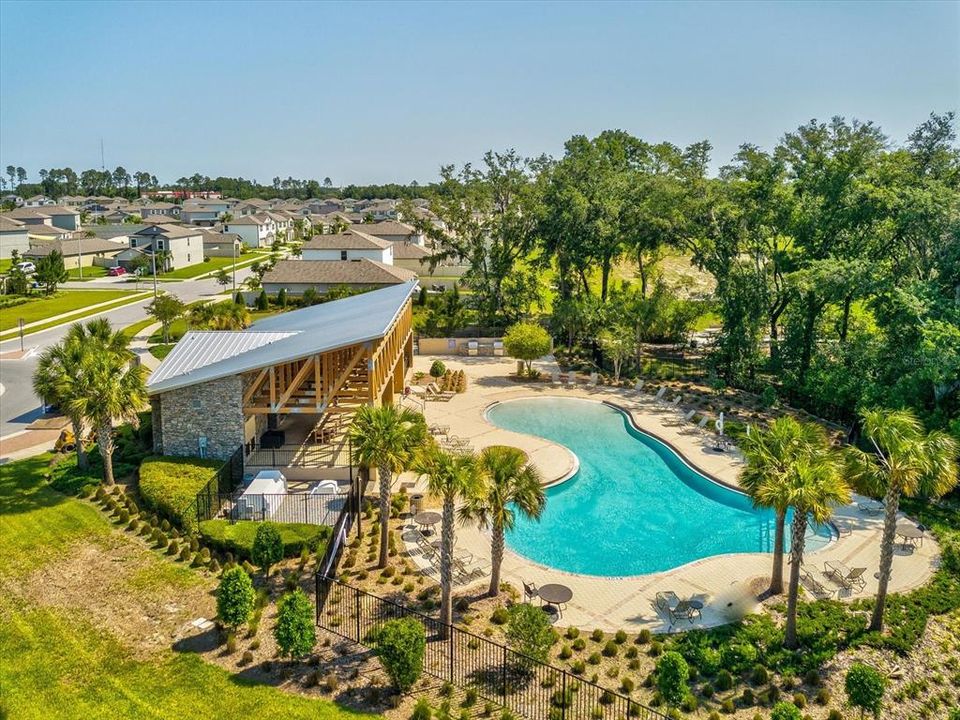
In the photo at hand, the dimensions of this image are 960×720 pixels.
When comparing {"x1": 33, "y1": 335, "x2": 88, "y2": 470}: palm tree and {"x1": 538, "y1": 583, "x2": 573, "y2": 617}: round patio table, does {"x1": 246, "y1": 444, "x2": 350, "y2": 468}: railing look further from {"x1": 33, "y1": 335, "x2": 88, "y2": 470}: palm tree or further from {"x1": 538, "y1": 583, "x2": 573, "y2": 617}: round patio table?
{"x1": 538, "y1": 583, "x2": 573, "y2": 617}: round patio table

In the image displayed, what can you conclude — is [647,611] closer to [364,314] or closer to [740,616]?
[740,616]

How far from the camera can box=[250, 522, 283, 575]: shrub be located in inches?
669

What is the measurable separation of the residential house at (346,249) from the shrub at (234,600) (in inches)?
2319

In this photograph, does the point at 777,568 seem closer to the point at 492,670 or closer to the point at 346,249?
the point at 492,670

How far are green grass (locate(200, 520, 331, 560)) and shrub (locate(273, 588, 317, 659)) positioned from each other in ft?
12.9

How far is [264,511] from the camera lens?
19.6 meters

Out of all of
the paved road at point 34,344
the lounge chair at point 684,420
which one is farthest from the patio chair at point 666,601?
the paved road at point 34,344

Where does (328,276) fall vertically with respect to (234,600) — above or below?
above

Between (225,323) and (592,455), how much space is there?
23088 mm

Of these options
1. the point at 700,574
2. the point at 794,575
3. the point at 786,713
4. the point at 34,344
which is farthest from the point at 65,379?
the point at 34,344

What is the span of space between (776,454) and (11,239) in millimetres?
100126

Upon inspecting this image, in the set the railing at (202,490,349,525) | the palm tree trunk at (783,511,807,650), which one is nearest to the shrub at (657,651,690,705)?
the palm tree trunk at (783,511,807,650)

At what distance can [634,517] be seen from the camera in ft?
72.6

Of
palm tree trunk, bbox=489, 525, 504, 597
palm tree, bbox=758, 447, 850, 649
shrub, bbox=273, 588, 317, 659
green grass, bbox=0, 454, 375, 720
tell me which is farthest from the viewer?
palm tree trunk, bbox=489, 525, 504, 597
